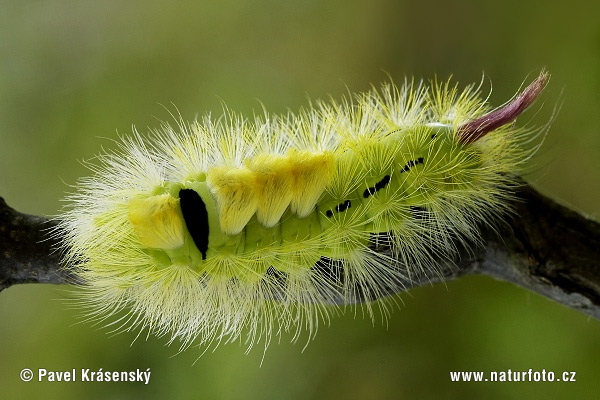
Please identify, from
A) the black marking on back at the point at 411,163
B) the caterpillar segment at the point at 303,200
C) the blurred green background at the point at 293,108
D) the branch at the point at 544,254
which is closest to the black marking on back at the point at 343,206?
the caterpillar segment at the point at 303,200

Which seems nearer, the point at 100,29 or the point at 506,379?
the point at 506,379

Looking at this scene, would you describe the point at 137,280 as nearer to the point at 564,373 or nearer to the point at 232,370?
the point at 232,370

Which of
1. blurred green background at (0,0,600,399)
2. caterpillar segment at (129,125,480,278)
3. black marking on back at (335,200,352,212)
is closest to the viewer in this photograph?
caterpillar segment at (129,125,480,278)

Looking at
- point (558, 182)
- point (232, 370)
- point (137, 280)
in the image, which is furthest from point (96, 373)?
point (558, 182)

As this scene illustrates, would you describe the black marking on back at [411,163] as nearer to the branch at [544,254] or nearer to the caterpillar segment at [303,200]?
the caterpillar segment at [303,200]

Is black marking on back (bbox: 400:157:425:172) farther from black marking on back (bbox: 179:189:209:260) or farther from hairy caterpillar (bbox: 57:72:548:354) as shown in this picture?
black marking on back (bbox: 179:189:209:260)

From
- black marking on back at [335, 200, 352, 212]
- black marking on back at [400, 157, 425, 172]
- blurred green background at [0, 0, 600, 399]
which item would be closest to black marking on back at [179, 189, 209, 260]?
black marking on back at [335, 200, 352, 212]
